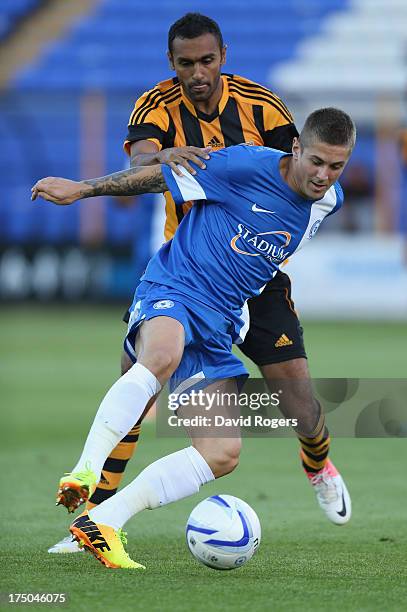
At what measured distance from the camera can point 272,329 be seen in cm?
552

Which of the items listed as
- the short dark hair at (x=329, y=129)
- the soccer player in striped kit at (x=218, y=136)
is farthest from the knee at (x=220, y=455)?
the short dark hair at (x=329, y=129)

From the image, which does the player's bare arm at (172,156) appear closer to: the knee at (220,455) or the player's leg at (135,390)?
the player's leg at (135,390)

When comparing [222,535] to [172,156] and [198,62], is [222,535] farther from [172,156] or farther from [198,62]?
[198,62]

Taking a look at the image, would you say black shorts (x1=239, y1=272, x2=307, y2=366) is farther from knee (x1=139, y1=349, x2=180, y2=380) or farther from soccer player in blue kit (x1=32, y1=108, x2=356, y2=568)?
knee (x1=139, y1=349, x2=180, y2=380)

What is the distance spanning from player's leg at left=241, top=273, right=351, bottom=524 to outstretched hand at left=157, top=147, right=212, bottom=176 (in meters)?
0.97

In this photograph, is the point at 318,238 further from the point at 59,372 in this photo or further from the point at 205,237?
the point at 205,237

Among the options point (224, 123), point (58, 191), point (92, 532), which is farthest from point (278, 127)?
point (92, 532)

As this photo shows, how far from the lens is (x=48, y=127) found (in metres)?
23.4

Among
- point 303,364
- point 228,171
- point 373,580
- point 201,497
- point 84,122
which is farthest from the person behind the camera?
point 84,122

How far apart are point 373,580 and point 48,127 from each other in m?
20.1

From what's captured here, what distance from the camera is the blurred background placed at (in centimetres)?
2170

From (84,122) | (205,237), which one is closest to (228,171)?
(205,237)

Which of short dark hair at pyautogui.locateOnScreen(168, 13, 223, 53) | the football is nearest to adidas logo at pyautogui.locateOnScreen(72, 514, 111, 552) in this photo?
the football

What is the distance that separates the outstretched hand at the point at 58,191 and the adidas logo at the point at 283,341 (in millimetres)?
1379
